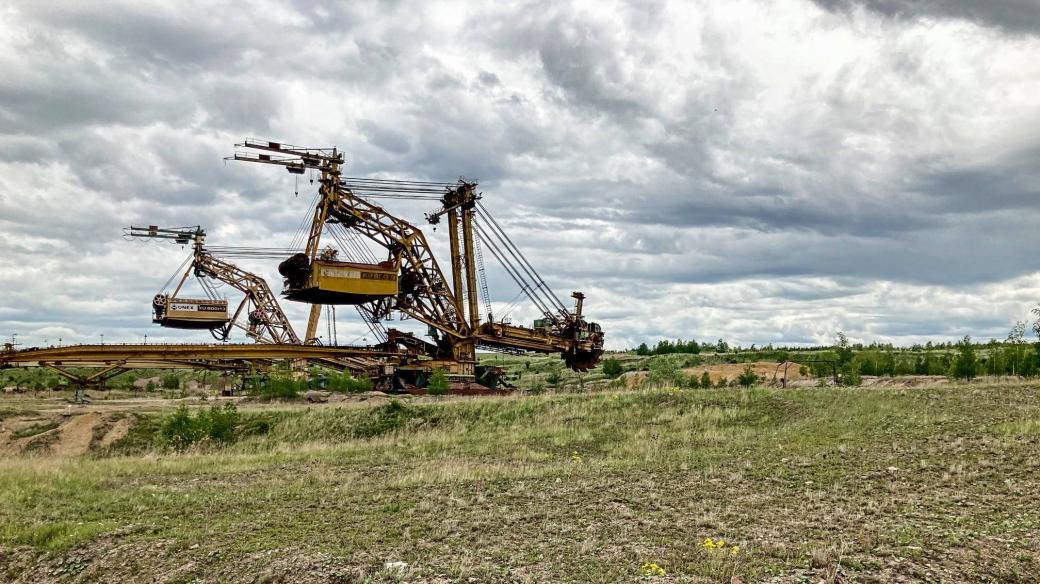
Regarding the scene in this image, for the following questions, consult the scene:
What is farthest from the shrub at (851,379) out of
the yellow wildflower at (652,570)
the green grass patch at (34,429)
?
the green grass patch at (34,429)

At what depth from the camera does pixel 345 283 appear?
120ft

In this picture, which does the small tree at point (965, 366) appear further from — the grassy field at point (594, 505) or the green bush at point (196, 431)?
the green bush at point (196, 431)

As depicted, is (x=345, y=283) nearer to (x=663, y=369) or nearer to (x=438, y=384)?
(x=438, y=384)

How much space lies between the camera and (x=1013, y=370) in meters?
32.9

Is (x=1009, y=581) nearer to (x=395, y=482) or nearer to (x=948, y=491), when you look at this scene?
(x=948, y=491)

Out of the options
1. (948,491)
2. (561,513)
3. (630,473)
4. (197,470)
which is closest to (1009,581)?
(948,491)

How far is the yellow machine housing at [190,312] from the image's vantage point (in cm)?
5034

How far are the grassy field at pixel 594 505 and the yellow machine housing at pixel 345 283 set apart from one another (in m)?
14.6

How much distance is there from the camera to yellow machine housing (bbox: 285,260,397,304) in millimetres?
36031

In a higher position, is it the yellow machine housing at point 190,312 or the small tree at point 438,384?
the yellow machine housing at point 190,312

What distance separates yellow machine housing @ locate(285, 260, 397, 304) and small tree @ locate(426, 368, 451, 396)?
4744 mm

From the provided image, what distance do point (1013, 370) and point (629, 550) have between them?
102 feet

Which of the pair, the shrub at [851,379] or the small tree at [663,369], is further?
the small tree at [663,369]

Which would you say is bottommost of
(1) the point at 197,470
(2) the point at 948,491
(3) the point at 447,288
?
(1) the point at 197,470
